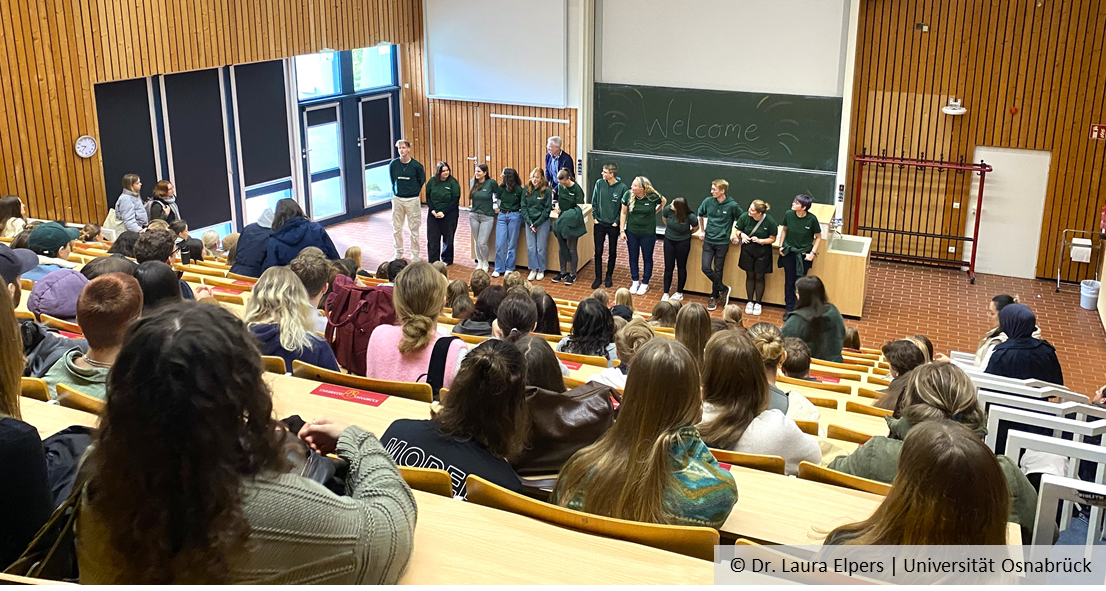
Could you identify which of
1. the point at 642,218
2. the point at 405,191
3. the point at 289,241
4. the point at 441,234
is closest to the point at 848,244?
the point at 642,218

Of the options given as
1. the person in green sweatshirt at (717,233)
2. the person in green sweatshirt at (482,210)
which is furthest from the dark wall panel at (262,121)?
the person in green sweatshirt at (717,233)

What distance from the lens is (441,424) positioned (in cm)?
320

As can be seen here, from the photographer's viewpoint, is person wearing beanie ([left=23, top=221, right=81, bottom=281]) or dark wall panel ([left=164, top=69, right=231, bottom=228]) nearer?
person wearing beanie ([left=23, top=221, right=81, bottom=281])

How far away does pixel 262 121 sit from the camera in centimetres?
1329

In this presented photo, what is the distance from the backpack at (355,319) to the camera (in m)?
5.43

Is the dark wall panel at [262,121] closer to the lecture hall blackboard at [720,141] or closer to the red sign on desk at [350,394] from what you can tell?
the lecture hall blackboard at [720,141]

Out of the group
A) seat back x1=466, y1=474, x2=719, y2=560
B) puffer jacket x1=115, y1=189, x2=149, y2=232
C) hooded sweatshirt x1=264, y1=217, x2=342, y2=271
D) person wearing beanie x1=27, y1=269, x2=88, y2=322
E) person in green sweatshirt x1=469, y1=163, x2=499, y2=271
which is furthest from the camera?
person in green sweatshirt x1=469, y1=163, x2=499, y2=271

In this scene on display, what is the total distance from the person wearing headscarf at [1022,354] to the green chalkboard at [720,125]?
6393mm

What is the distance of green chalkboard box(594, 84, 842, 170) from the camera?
12836 millimetres

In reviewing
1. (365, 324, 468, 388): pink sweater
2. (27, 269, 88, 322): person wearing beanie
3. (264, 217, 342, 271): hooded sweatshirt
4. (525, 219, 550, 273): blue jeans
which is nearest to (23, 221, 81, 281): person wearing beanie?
(264, 217, 342, 271): hooded sweatshirt

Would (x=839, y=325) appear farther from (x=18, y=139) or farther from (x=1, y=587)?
(x=18, y=139)

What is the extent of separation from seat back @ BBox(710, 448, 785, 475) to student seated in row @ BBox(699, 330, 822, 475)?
0.74 ft

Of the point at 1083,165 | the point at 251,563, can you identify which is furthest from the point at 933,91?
the point at 251,563

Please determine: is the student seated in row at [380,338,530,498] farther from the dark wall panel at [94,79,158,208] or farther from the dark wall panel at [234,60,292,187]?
the dark wall panel at [234,60,292,187]
